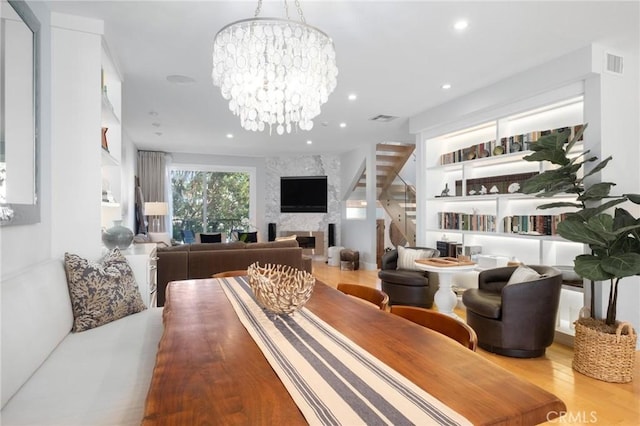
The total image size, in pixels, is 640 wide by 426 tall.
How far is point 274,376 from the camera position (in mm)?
1004

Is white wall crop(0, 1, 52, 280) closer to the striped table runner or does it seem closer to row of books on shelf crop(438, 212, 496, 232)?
the striped table runner

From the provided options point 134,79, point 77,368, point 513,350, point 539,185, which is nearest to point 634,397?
point 513,350

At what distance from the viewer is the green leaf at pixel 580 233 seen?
253 cm

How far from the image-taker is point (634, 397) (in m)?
2.34

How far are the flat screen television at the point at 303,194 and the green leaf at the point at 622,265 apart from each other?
657cm

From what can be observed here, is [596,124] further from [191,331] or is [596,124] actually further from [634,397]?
Result: [191,331]

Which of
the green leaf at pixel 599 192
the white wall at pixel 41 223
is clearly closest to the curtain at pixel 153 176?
the white wall at pixel 41 223

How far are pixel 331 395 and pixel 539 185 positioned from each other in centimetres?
275

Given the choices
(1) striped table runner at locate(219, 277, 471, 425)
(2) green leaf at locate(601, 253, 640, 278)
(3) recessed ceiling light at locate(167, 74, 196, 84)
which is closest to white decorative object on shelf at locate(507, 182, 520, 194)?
(2) green leaf at locate(601, 253, 640, 278)

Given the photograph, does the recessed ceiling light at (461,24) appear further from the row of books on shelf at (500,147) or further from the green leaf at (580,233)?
the green leaf at (580,233)

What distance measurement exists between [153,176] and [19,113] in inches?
262

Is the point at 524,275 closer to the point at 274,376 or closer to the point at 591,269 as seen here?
the point at 591,269

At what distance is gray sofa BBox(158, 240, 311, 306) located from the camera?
14.0 feet

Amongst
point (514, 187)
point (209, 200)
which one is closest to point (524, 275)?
point (514, 187)
